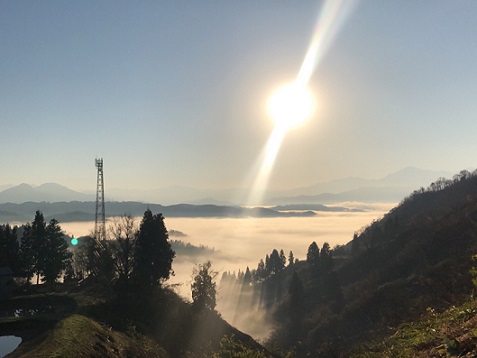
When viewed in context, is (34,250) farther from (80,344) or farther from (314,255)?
(314,255)

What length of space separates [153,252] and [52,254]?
835 inches

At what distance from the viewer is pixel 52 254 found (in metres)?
62.0

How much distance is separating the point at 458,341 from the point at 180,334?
33380 mm

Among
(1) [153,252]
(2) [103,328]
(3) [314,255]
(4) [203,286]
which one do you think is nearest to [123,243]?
(1) [153,252]

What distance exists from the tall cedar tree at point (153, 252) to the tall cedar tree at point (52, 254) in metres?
18.5

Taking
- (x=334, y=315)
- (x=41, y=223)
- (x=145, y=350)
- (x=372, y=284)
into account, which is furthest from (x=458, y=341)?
(x=372, y=284)

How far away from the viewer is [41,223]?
6247cm

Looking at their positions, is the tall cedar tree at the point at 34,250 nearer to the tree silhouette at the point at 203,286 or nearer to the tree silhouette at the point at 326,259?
the tree silhouette at the point at 203,286

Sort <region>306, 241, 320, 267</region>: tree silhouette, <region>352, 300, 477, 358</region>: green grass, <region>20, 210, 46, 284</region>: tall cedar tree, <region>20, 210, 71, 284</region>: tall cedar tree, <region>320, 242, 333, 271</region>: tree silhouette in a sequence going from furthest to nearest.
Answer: <region>306, 241, 320, 267</region>: tree silhouette, <region>320, 242, 333, 271</region>: tree silhouette, <region>20, 210, 46, 284</region>: tall cedar tree, <region>20, 210, 71, 284</region>: tall cedar tree, <region>352, 300, 477, 358</region>: green grass

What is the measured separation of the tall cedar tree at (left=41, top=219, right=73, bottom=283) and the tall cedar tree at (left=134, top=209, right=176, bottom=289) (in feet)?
60.5

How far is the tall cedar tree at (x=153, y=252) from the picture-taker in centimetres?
5341

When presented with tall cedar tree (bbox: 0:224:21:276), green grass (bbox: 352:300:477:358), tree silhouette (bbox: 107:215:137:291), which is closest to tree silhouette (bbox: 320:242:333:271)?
tree silhouette (bbox: 107:215:137:291)

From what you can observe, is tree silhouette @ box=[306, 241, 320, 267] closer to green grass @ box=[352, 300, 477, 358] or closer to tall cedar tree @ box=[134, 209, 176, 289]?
tall cedar tree @ box=[134, 209, 176, 289]

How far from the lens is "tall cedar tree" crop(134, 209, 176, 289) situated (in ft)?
175
